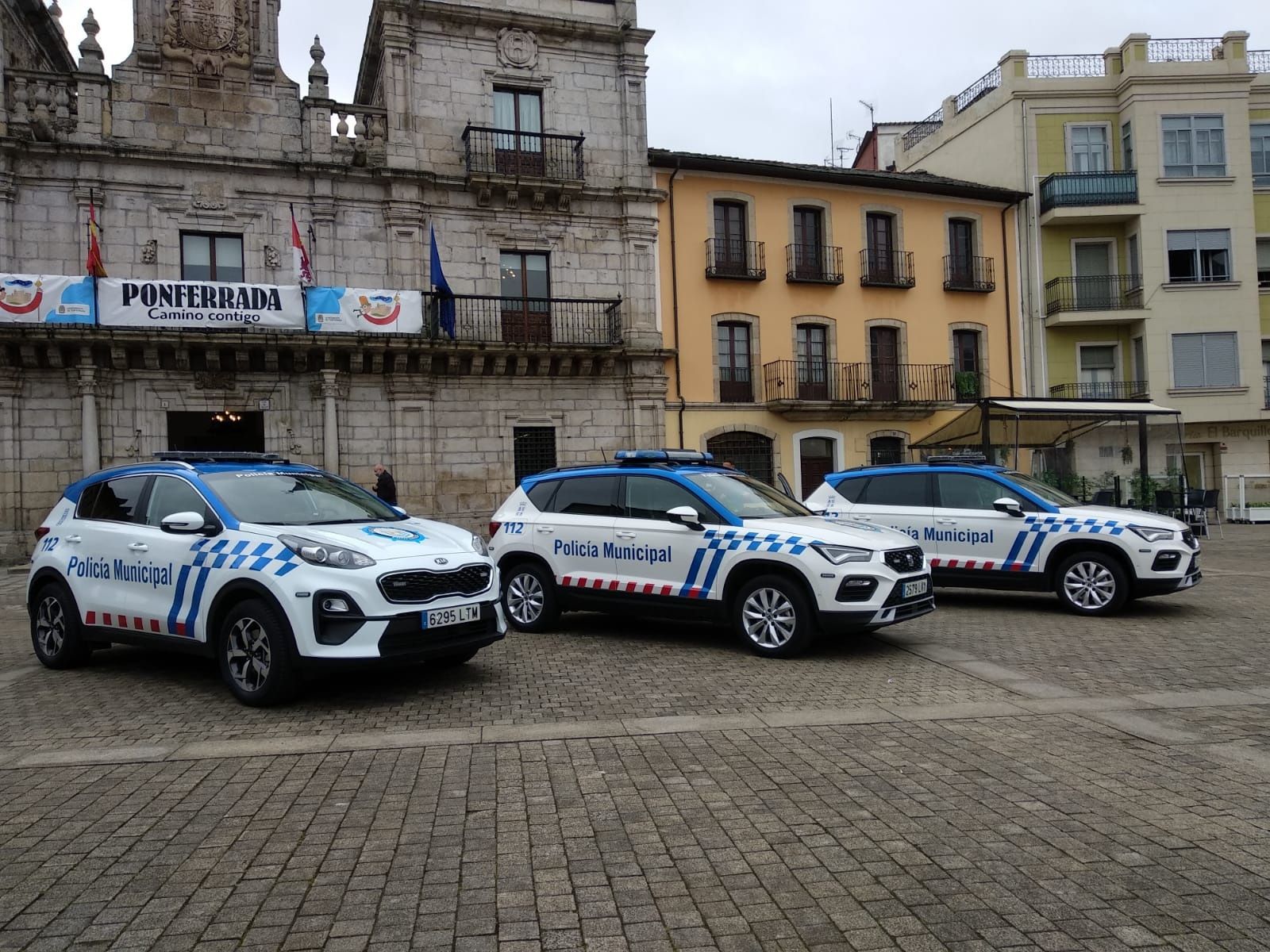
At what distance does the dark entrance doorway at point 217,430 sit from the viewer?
851 inches

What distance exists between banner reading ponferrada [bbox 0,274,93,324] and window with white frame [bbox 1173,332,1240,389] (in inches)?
1186

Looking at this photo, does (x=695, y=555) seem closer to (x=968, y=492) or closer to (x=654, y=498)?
(x=654, y=498)

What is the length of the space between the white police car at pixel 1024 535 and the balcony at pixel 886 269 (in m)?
16.5

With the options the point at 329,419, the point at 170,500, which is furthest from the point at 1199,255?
the point at 170,500

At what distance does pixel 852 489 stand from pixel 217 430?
1628cm

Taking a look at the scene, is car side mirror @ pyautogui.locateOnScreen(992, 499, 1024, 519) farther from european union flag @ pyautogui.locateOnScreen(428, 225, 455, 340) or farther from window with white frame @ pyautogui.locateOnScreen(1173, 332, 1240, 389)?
window with white frame @ pyautogui.locateOnScreen(1173, 332, 1240, 389)

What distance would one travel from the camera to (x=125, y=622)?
7.43 meters

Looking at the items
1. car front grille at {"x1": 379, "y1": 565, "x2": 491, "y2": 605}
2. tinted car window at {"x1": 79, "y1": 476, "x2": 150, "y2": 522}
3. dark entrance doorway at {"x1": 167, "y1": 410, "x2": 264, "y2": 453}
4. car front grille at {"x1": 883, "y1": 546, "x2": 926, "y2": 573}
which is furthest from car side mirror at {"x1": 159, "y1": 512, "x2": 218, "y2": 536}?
dark entrance doorway at {"x1": 167, "y1": 410, "x2": 264, "y2": 453}

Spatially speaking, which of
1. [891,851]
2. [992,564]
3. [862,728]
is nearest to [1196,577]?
[992,564]

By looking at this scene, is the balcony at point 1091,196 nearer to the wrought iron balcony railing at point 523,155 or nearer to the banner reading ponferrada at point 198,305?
the wrought iron balcony railing at point 523,155

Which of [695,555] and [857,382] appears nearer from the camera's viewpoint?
[695,555]

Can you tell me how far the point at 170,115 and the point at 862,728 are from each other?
21.9 metres

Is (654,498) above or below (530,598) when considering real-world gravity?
above

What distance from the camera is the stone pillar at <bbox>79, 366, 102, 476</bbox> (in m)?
20.2
